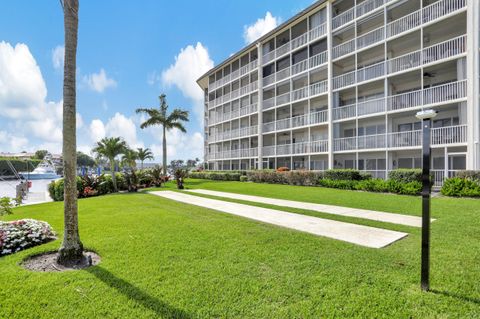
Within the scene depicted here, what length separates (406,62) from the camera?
18109 millimetres

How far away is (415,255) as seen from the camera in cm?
460

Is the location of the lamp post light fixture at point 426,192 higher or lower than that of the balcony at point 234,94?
lower

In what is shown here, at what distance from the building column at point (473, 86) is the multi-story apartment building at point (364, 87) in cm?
5

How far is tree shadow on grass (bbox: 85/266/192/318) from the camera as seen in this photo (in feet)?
9.77

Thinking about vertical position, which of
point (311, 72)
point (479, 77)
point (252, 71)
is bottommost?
point (479, 77)

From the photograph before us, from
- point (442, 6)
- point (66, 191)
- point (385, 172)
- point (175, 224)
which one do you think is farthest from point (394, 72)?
point (66, 191)

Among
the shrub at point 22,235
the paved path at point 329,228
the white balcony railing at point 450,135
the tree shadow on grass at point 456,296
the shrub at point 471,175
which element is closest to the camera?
the tree shadow on grass at point 456,296

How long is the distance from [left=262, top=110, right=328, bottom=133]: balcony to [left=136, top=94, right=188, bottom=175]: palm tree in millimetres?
11177

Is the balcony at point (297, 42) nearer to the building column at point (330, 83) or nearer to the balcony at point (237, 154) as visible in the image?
the building column at point (330, 83)

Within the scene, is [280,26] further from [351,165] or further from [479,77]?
[479,77]

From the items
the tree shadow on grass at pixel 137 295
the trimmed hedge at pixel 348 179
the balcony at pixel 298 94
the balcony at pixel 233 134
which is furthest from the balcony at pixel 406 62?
the tree shadow on grass at pixel 137 295

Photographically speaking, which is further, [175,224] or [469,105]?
[469,105]

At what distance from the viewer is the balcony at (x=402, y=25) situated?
637 inches

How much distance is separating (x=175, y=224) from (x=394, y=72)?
19199 mm
